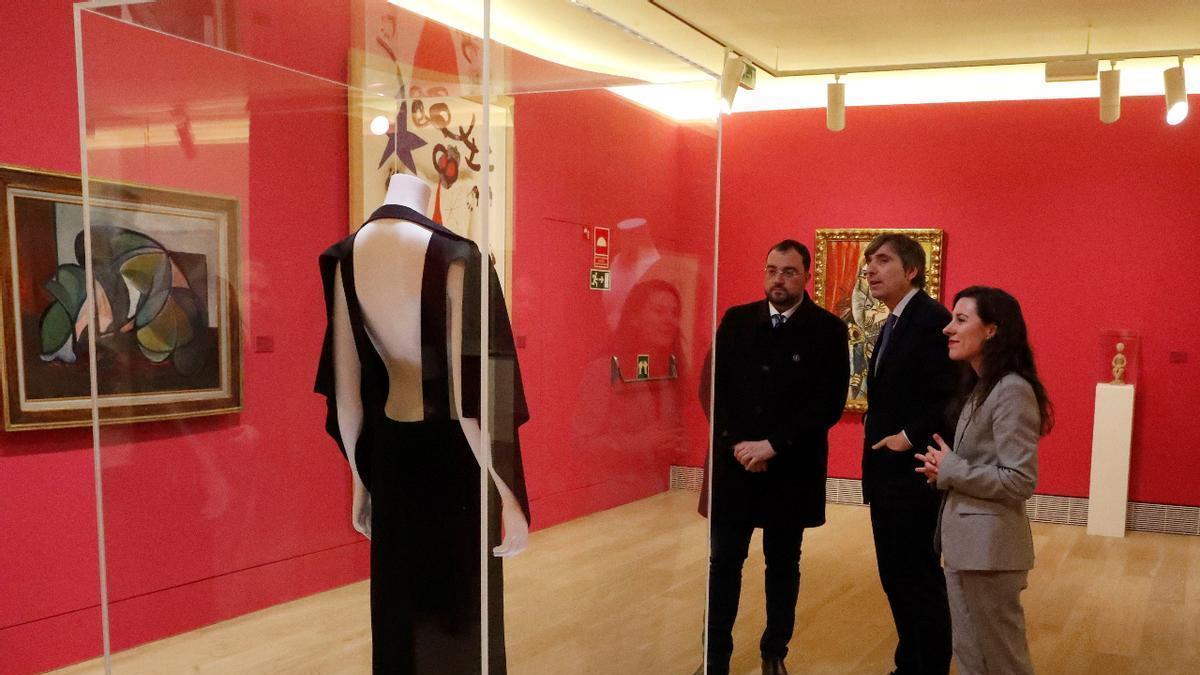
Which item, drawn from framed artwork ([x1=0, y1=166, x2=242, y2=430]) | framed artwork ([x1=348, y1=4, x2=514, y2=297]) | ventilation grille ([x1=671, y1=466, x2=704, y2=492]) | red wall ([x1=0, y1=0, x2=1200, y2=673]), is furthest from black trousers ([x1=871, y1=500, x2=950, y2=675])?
framed artwork ([x1=0, y1=166, x2=242, y2=430])

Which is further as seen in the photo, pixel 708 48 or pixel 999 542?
pixel 708 48

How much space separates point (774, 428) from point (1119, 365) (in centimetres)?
454

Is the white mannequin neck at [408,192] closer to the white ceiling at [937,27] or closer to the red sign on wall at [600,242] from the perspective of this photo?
the red sign on wall at [600,242]

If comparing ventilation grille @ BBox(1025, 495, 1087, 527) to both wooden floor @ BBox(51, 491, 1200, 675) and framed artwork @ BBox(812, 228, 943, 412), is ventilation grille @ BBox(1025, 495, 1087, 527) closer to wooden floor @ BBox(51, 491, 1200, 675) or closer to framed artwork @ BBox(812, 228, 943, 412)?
framed artwork @ BBox(812, 228, 943, 412)

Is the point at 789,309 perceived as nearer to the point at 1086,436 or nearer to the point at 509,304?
the point at 509,304

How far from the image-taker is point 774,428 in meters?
3.18

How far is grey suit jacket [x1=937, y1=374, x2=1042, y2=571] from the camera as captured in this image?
104 inches

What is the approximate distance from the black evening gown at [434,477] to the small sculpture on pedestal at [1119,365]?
6017mm

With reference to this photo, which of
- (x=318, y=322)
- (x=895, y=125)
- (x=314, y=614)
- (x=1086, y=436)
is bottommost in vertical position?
(x=1086, y=436)

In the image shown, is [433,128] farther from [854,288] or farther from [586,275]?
[854,288]

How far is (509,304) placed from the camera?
5.88 feet

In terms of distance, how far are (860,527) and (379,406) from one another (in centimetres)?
538

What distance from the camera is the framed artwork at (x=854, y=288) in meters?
7.32

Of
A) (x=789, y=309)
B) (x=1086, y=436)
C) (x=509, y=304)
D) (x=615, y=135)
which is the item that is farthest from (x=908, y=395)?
(x=1086, y=436)
